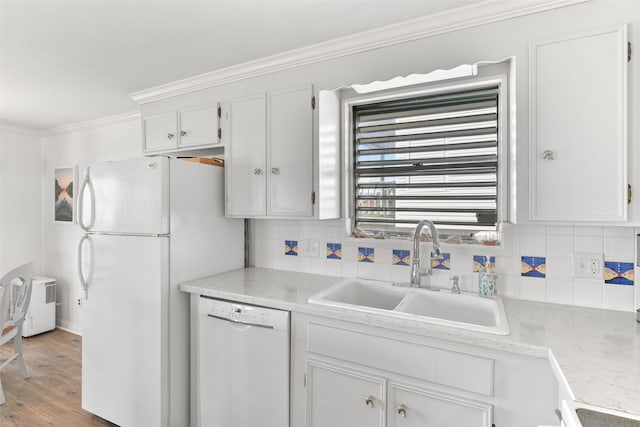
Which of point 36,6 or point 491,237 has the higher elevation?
point 36,6

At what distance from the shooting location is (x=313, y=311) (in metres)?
1.64

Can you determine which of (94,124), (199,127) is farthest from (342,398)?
(94,124)

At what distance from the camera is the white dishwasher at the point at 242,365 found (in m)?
1.75

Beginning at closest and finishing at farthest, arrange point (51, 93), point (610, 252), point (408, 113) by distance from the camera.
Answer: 1. point (610, 252)
2. point (408, 113)
3. point (51, 93)

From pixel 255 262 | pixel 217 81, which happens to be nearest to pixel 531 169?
pixel 255 262

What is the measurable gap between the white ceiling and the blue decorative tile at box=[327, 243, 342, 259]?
1264 millimetres

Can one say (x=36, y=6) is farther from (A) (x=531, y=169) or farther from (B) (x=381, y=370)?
(A) (x=531, y=169)

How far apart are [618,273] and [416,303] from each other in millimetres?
924

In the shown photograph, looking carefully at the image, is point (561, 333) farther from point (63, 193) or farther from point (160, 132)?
point (63, 193)

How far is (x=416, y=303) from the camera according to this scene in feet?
5.89

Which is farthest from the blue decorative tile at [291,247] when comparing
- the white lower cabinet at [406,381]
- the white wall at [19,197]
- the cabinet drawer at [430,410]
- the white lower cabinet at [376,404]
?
the white wall at [19,197]

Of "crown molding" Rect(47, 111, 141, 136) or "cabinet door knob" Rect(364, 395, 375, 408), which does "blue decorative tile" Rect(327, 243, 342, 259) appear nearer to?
"cabinet door knob" Rect(364, 395, 375, 408)

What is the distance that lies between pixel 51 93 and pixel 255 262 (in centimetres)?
226

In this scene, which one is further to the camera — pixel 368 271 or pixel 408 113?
pixel 368 271
